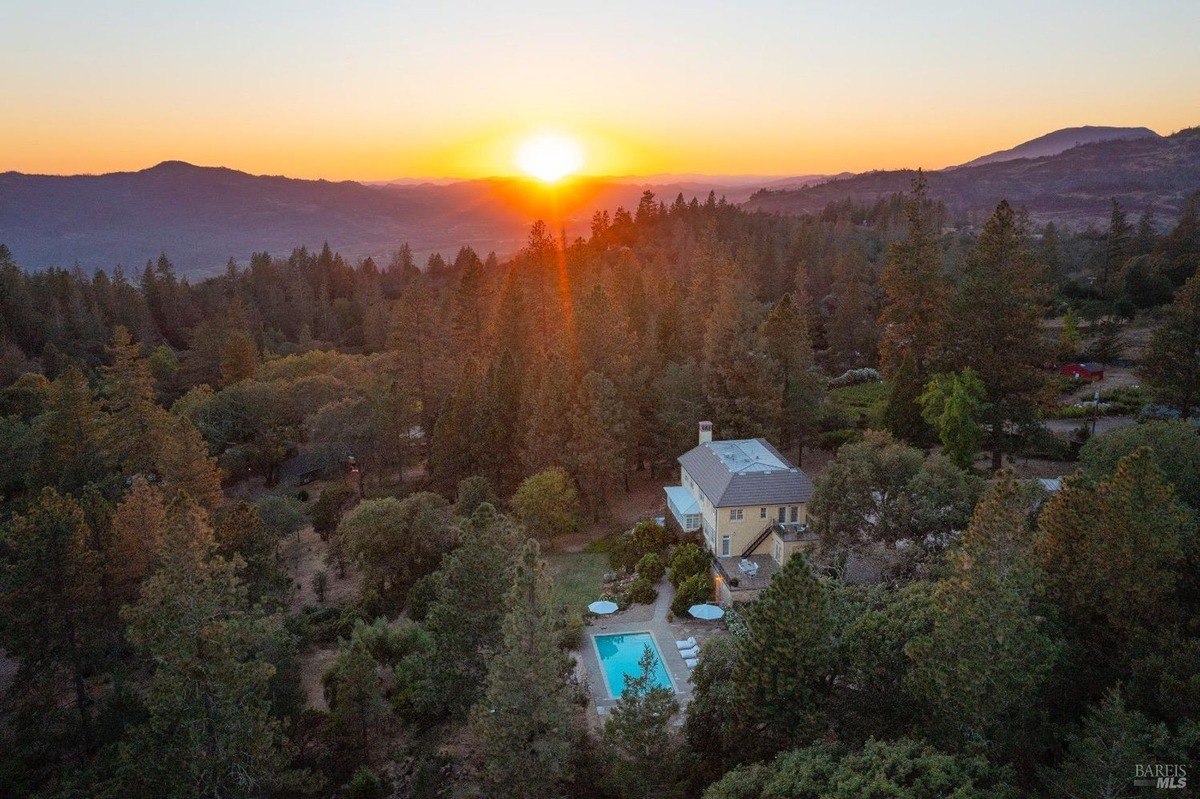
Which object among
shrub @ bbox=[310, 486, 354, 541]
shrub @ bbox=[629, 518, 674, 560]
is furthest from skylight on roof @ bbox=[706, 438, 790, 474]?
shrub @ bbox=[310, 486, 354, 541]

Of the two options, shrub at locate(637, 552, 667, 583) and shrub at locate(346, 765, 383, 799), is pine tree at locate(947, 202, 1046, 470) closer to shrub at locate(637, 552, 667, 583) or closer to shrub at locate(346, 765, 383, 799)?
shrub at locate(637, 552, 667, 583)

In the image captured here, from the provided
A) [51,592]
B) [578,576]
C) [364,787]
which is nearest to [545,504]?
[578,576]

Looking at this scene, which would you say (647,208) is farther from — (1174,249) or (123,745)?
(123,745)

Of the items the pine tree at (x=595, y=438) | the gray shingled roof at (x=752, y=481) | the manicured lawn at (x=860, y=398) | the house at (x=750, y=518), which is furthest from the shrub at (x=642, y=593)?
the manicured lawn at (x=860, y=398)

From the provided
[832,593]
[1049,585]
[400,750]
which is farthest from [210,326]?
[1049,585]

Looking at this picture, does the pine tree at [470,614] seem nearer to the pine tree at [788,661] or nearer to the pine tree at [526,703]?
the pine tree at [526,703]

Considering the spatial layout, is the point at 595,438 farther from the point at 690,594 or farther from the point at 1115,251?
the point at 1115,251
